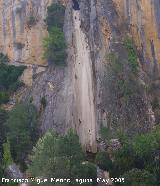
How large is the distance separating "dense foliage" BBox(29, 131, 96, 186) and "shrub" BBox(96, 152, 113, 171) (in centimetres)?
125

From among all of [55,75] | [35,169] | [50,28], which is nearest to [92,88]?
[55,75]

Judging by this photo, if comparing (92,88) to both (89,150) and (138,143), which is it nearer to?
(89,150)

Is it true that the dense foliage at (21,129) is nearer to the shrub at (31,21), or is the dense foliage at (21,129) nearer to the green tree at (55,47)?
the green tree at (55,47)

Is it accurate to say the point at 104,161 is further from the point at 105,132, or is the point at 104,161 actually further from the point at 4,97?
the point at 4,97

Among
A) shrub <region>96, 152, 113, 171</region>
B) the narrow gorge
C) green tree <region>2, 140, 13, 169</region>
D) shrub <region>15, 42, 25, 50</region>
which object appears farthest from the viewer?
shrub <region>15, 42, 25, 50</region>

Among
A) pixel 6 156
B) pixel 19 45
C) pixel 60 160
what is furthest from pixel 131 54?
pixel 60 160

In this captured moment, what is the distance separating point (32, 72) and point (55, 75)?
2.87 metres

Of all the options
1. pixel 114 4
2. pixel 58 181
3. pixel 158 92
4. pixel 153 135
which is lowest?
pixel 58 181

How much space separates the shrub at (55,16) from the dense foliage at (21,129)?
27.6 feet

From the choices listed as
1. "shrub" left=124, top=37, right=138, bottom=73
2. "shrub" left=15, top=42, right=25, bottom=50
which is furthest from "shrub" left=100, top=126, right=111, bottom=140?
"shrub" left=15, top=42, right=25, bottom=50

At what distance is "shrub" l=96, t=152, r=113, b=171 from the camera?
36000 millimetres

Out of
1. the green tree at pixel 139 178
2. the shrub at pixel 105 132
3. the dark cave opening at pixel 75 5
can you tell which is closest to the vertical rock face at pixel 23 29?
the dark cave opening at pixel 75 5

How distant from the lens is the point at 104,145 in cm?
3931

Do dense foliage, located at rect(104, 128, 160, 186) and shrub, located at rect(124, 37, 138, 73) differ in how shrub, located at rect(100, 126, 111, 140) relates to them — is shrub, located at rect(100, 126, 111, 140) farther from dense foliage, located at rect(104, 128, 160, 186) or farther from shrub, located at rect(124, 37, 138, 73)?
shrub, located at rect(124, 37, 138, 73)
